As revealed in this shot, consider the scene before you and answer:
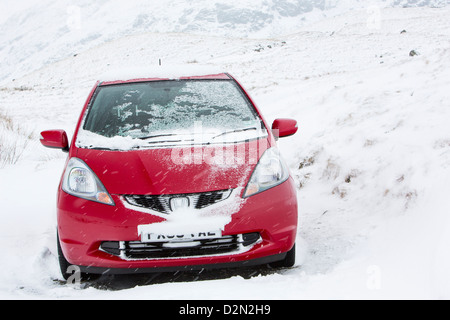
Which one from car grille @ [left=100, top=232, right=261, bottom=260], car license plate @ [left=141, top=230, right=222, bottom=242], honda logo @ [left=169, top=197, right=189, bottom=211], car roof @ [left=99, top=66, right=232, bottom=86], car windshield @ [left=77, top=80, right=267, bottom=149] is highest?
car roof @ [left=99, top=66, right=232, bottom=86]

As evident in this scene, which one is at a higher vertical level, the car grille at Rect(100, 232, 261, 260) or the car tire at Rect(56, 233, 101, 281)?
the car grille at Rect(100, 232, 261, 260)

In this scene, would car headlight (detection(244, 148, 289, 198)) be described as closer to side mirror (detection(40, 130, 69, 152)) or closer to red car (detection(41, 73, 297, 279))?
red car (detection(41, 73, 297, 279))

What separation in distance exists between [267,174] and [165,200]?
73 cm

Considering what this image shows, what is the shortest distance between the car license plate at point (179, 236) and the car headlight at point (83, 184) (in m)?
0.31

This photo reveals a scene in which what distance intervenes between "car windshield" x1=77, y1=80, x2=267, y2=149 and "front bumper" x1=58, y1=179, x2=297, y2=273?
1.85 feet

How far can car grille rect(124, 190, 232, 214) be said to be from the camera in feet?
8.68

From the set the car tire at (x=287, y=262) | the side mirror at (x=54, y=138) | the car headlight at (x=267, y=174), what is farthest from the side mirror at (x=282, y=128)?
the side mirror at (x=54, y=138)

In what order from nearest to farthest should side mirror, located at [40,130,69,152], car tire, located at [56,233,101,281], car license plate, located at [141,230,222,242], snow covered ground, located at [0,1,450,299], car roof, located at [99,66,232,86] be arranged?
snow covered ground, located at [0,1,450,299]
car license plate, located at [141,230,222,242]
car tire, located at [56,233,101,281]
side mirror, located at [40,130,69,152]
car roof, located at [99,66,232,86]

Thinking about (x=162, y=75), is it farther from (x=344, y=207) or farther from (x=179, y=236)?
(x=344, y=207)

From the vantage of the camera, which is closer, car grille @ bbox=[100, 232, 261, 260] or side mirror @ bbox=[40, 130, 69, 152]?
car grille @ bbox=[100, 232, 261, 260]

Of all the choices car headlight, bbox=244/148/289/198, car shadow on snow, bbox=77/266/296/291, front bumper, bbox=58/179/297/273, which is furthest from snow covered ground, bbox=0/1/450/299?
car headlight, bbox=244/148/289/198

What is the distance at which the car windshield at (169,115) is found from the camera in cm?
320

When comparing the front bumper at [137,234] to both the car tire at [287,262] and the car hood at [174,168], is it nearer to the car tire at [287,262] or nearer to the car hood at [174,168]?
the car hood at [174,168]
